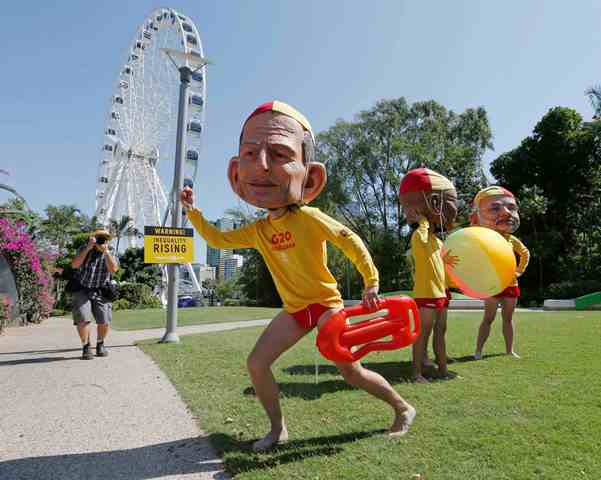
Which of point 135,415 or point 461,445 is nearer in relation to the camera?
point 461,445

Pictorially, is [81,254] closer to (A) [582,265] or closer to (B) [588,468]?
(B) [588,468]

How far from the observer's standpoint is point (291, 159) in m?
2.88

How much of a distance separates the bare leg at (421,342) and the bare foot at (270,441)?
196cm

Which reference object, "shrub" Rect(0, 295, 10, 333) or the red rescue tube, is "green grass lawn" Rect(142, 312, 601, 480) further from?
"shrub" Rect(0, 295, 10, 333)

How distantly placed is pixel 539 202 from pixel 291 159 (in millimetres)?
23230

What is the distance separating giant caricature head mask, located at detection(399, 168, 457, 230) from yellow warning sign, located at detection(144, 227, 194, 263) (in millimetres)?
4500

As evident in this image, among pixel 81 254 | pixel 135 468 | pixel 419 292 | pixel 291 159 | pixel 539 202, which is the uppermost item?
pixel 539 202

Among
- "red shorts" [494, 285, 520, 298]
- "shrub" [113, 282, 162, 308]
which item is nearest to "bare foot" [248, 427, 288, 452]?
"red shorts" [494, 285, 520, 298]

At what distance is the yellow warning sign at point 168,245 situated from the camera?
7.58m

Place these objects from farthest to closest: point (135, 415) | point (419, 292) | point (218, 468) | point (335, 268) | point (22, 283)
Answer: point (335, 268)
point (22, 283)
point (419, 292)
point (135, 415)
point (218, 468)

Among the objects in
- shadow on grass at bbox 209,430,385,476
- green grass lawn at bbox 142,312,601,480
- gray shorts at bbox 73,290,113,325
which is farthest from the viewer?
gray shorts at bbox 73,290,113,325

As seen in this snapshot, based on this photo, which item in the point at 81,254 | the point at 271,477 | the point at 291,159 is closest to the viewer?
the point at 271,477

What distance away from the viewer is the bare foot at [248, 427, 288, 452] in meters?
2.75

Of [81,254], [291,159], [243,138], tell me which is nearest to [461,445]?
[291,159]
